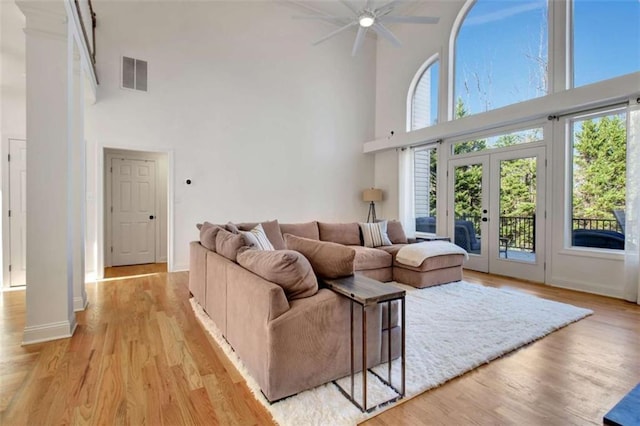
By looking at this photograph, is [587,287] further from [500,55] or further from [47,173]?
[47,173]

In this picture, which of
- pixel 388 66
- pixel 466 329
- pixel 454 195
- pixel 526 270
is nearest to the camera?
pixel 466 329

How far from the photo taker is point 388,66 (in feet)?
23.6

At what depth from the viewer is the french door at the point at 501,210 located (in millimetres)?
4629

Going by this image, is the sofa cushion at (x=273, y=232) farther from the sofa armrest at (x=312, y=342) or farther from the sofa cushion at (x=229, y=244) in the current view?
the sofa armrest at (x=312, y=342)

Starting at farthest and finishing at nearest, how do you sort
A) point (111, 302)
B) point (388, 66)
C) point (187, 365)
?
1. point (388, 66)
2. point (111, 302)
3. point (187, 365)

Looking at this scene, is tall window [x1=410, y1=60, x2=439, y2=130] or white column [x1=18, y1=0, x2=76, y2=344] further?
tall window [x1=410, y1=60, x2=439, y2=130]

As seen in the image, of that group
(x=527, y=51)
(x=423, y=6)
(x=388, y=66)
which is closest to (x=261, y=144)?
(x=388, y=66)

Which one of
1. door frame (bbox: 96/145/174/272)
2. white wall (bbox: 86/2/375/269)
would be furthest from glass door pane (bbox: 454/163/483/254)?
door frame (bbox: 96/145/174/272)

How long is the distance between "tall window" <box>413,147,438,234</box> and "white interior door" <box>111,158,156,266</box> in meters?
5.41

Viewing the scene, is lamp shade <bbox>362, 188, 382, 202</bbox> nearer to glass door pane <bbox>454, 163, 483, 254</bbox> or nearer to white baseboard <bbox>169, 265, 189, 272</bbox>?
glass door pane <bbox>454, 163, 483, 254</bbox>

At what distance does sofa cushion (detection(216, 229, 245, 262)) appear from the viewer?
2469 millimetres

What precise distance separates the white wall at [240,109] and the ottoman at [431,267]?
287cm

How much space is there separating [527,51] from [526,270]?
11.3ft

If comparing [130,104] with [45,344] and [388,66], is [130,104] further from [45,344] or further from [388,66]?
[388,66]
